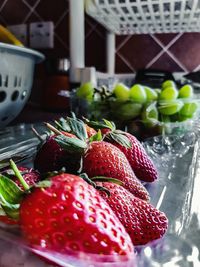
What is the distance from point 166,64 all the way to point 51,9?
1.56 ft

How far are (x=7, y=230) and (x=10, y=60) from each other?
0.54m

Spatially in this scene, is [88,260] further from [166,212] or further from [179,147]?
[179,147]

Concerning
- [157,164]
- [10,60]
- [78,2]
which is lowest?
[157,164]

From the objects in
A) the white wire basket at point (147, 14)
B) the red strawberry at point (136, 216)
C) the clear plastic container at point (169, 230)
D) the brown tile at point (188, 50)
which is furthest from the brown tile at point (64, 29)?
the red strawberry at point (136, 216)

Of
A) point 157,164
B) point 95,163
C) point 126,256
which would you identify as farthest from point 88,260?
point 157,164

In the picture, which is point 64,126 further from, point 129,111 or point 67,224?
point 129,111

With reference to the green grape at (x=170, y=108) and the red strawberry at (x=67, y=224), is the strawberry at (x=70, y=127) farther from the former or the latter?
the green grape at (x=170, y=108)

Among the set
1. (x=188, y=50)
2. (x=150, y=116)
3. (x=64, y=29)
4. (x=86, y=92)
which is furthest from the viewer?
(x=64, y=29)

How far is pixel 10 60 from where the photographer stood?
27.3 inches

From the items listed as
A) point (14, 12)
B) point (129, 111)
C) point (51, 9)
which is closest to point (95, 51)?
point (51, 9)

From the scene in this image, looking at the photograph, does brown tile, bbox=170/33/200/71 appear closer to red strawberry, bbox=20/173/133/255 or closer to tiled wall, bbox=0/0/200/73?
tiled wall, bbox=0/0/200/73

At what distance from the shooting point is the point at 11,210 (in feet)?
0.74

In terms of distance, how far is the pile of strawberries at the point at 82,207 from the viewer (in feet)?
0.70

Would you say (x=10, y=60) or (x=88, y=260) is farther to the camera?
(x=10, y=60)
